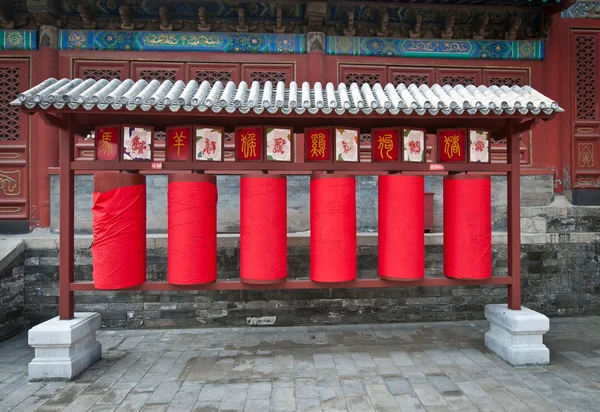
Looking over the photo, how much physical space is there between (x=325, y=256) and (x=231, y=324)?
8.88 feet

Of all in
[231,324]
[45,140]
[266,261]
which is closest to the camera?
[266,261]

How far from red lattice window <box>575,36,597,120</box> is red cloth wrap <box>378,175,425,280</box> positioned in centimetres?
535

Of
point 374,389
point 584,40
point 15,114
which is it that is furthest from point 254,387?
point 584,40

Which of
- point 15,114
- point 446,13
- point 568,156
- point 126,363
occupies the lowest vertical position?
point 126,363

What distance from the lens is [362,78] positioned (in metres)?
7.79

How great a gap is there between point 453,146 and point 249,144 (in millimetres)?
2831

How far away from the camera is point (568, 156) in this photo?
792cm

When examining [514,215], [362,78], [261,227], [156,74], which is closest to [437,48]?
[362,78]

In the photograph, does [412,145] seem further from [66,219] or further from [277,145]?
[66,219]

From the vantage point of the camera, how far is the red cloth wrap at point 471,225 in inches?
206

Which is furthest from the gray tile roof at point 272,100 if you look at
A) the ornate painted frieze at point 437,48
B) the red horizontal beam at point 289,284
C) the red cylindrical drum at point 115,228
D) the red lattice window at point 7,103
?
the red lattice window at point 7,103

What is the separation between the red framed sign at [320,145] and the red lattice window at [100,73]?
463cm

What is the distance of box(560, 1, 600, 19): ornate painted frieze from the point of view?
7.95 m

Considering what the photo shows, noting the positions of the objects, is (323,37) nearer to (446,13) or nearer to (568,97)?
(446,13)
